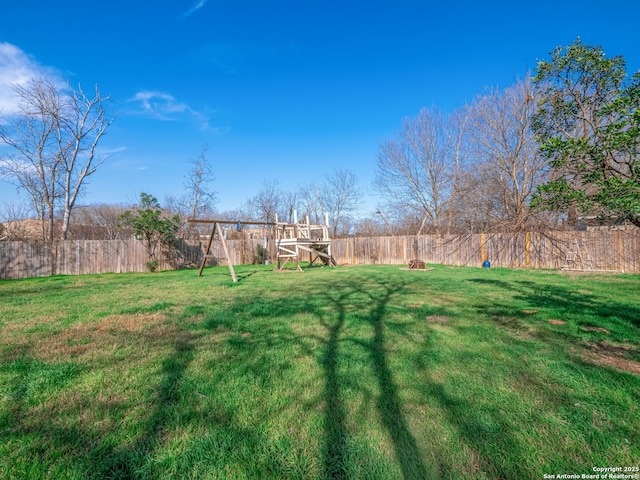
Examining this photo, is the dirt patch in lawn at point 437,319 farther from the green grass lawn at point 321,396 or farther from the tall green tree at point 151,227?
the tall green tree at point 151,227

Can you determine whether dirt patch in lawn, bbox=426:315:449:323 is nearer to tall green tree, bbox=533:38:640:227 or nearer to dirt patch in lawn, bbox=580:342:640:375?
dirt patch in lawn, bbox=580:342:640:375

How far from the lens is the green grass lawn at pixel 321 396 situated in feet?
5.36

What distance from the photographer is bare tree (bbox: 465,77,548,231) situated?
16497 millimetres

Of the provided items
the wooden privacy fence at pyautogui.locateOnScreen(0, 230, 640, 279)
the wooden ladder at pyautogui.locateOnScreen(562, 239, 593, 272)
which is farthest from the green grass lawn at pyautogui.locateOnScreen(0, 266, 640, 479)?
the wooden privacy fence at pyautogui.locateOnScreen(0, 230, 640, 279)

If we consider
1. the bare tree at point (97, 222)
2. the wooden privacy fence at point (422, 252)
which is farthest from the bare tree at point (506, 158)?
the bare tree at point (97, 222)

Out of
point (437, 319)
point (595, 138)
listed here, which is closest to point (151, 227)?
point (437, 319)

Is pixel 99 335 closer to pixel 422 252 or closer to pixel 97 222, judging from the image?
pixel 422 252

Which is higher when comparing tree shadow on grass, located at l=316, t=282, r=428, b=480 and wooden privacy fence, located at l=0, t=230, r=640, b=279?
wooden privacy fence, located at l=0, t=230, r=640, b=279

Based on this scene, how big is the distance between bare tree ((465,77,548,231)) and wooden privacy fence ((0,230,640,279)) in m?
1.65

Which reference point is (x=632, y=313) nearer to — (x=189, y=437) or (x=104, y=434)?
(x=189, y=437)

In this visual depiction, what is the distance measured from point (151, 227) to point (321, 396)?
49.0ft

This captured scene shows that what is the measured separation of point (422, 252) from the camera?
17.7 metres

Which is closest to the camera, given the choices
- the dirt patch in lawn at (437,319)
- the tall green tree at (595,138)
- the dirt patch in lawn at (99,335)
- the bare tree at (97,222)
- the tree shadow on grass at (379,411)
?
the tree shadow on grass at (379,411)

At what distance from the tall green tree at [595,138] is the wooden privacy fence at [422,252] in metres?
11.6
